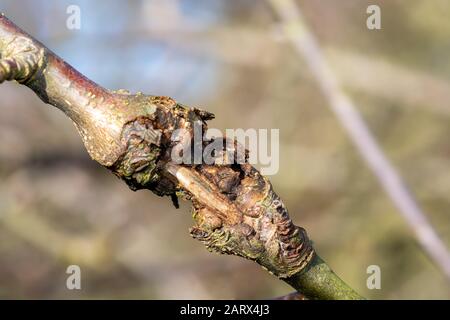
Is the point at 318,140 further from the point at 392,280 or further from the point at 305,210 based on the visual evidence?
the point at 392,280

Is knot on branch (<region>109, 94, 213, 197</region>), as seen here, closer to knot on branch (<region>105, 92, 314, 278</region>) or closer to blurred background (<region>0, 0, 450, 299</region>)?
knot on branch (<region>105, 92, 314, 278</region>)

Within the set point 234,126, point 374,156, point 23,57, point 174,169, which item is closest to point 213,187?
point 174,169

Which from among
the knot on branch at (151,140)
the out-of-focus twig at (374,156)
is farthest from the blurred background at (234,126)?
the knot on branch at (151,140)

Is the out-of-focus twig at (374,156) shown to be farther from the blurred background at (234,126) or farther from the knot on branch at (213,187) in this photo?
the blurred background at (234,126)

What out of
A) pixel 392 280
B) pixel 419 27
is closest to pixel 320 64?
pixel 392 280

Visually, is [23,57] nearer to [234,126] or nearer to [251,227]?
[251,227]

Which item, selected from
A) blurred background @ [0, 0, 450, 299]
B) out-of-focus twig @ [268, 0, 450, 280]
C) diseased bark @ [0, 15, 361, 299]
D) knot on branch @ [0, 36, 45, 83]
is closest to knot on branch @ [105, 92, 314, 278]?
diseased bark @ [0, 15, 361, 299]
